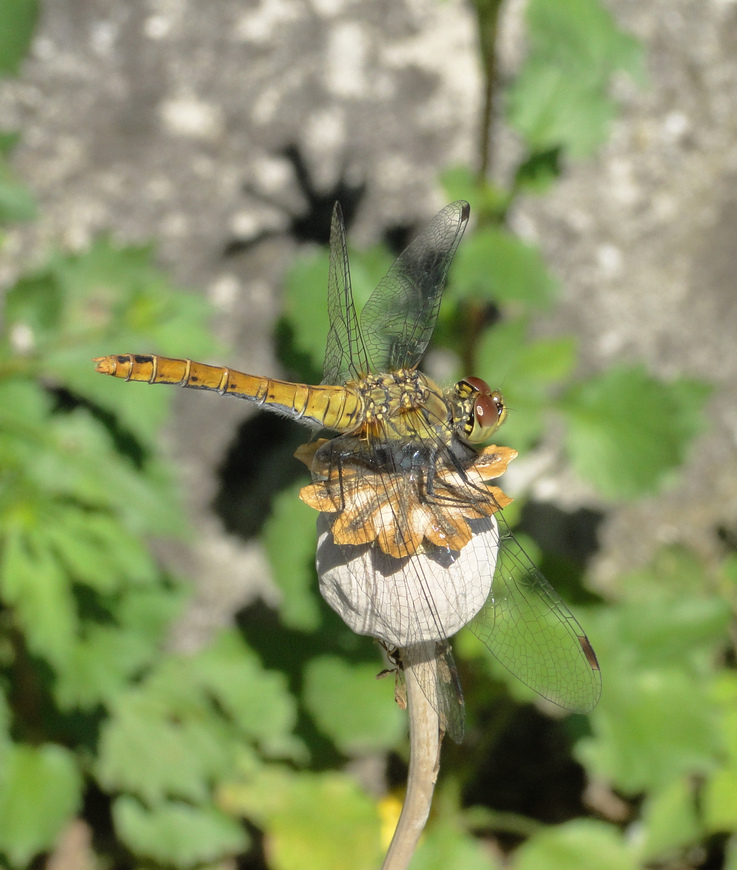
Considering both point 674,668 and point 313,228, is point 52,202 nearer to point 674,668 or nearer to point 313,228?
point 313,228

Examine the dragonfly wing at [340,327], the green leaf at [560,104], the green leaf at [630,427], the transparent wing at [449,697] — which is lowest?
the transparent wing at [449,697]

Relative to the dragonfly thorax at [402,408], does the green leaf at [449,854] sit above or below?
below

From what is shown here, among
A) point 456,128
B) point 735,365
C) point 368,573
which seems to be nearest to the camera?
point 368,573

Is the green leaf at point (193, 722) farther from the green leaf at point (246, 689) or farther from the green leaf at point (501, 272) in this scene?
the green leaf at point (501, 272)

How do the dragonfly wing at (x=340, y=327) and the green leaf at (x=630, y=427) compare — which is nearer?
the dragonfly wing at (x=340, y=327)

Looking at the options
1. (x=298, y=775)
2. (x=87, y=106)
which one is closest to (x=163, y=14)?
(x=87, y=106)

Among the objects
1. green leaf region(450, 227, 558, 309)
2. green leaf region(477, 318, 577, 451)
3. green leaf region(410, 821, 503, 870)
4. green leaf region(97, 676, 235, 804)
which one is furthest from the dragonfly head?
green leaf region(97, 676, 235, 804)

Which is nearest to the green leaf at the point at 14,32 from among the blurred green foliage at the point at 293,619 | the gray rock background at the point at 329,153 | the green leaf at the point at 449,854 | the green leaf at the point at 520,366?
the blurred green foliage at the point at 293,619
